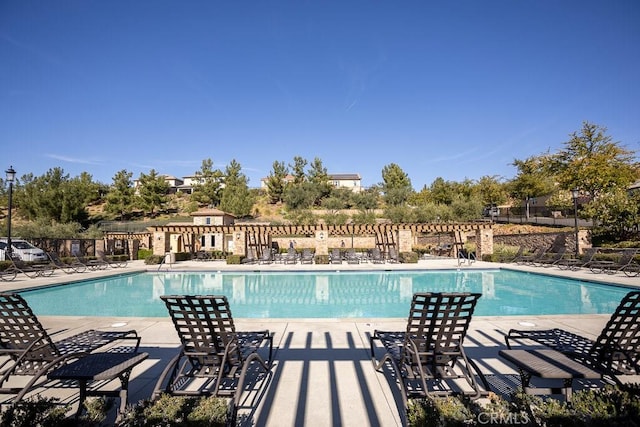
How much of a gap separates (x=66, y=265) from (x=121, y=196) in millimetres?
32430

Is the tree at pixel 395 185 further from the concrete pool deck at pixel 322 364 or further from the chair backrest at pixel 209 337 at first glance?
the chair backrest at pixel 209 337

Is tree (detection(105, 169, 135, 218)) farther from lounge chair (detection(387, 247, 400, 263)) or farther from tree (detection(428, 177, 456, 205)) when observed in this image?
tree (detection(428, 177, 456, 205))

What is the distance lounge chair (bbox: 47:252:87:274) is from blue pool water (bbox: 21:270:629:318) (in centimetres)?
249

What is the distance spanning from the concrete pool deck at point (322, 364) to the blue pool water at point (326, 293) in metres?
2.46

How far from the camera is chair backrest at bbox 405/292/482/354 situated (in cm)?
273

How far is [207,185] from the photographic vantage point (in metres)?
48.0

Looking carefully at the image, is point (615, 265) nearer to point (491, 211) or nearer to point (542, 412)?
point (542, 412)

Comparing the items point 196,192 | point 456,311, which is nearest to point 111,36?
point 456,311

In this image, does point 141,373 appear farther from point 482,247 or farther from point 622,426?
point 482,247

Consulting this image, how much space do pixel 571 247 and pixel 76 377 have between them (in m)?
25.1

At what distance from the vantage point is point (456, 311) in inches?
108

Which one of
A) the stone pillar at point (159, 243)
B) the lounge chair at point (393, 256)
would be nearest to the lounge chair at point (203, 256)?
the stone pillar at point (159, 243)

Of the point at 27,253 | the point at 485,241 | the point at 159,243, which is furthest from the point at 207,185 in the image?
the point at 485,241

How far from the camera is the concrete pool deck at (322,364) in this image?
275 cm
